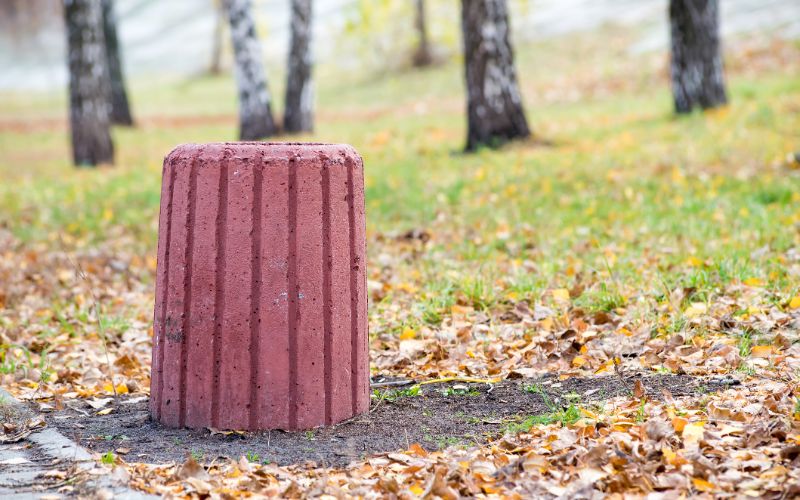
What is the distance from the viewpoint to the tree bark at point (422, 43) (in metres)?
30.6

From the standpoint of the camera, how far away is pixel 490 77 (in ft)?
38.8

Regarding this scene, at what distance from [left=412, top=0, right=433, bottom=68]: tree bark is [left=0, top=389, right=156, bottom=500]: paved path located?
91.1ft

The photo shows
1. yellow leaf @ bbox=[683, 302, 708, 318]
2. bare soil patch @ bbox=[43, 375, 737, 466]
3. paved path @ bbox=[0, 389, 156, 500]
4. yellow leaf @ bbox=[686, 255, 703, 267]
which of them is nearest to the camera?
paved path @ bbox=[0, 389, 156, 500]

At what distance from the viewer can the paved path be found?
3.12 metres

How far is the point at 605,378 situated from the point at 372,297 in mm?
2074

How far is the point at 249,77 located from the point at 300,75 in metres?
1.06

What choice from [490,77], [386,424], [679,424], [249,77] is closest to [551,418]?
[679,424]

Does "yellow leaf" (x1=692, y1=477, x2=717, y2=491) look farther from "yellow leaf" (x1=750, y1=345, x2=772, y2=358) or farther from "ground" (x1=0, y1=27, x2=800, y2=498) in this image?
"yellow leaf" (x1=750, y1=345, x2=772, y2=358)

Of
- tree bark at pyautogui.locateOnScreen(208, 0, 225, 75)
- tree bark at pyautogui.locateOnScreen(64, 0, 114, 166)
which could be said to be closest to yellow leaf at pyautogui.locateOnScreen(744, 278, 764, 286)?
tree bark at pyautogui.locateOnScreen(64, 0, 114, 166)

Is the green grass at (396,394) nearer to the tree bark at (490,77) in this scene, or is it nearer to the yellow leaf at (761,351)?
the yellow leaf at (761,351)

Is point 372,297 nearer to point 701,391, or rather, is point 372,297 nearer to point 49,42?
point 701,391

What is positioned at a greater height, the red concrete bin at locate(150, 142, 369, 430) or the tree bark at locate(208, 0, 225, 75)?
the tree bark at locate(208, 0, 225, 75)

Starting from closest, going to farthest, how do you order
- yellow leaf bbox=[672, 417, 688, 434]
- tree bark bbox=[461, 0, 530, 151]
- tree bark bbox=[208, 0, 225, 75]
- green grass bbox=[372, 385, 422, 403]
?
yellow leaf bbox=[672, 417, 688, 434], green grass bbox=[372, 385, 422, 403], tree bark bbox=[461, 0, 530, 151], tree bark bbox=[208, 0, 225, 75]

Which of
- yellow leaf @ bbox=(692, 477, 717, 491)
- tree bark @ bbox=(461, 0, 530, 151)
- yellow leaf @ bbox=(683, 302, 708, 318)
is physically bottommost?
yellow leaf @ bbox=(692, 477, 717, 491)
